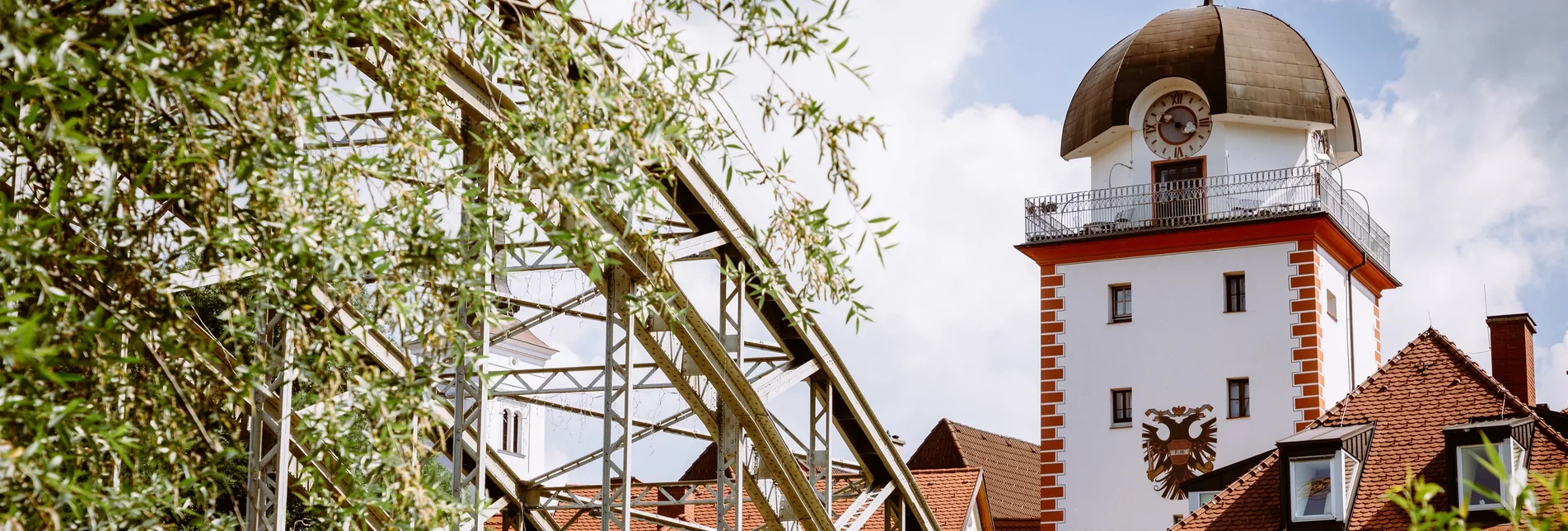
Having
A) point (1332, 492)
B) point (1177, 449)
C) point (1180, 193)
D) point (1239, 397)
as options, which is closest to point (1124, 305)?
point (1180, 193)

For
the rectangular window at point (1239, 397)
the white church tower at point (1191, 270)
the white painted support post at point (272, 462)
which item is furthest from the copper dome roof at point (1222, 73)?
the white painted support post at point (272, 462)

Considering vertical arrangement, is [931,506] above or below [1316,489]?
below

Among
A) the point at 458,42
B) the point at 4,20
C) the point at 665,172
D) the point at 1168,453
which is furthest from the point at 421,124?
the point at 1168,453

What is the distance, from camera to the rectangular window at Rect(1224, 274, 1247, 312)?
80.4 ft

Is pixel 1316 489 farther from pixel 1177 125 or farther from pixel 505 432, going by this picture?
pixel 505 432

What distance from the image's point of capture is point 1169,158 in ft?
83.2

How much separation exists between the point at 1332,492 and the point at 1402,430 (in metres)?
1.28

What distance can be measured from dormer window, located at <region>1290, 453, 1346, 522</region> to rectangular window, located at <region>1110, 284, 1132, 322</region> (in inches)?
262

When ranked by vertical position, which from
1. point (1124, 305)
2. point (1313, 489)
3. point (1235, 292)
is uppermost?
point (1235, 292)

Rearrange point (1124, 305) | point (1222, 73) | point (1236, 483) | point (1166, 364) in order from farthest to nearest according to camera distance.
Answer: point (1124, 305)
point (1222, 73)
point (1166, 364)
point (1236, 483)

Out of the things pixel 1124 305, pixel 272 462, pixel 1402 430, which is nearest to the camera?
pixel 272 462

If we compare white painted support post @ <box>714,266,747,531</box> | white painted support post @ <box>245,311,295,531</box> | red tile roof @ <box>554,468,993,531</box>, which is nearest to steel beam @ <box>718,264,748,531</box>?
white painted support post @ <box>714,266,747,531</box>

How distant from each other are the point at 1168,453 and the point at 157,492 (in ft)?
67.2

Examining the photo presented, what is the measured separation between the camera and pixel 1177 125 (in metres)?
25.4
